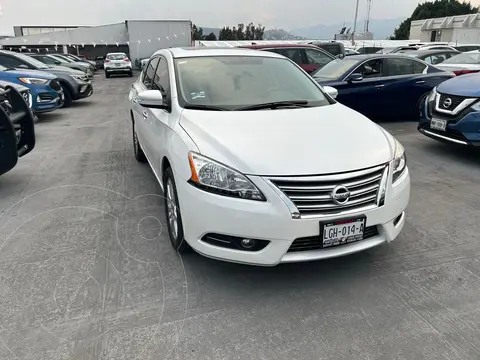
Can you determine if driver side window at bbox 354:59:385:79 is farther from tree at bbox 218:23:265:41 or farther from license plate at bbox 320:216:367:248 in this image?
tree at bbox 218:23:265:41

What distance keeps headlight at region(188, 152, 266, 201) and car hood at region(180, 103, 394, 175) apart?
47 millimetres

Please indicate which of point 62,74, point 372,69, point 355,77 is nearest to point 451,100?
point 355,77

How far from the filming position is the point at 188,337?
7.09ft

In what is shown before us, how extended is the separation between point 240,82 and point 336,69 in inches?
195

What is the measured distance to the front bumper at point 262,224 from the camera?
7.43 ft

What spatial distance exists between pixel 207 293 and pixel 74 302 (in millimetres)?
850

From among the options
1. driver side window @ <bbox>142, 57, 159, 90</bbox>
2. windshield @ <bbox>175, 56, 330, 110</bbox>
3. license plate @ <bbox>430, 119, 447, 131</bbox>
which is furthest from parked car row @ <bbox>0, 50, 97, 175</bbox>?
license plate @ <bbox>430, 119, 447, 131</bbox>

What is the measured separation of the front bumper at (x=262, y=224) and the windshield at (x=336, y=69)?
18.2 feet

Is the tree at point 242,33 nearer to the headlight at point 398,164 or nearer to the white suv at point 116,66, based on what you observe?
the white suv at point 116,66

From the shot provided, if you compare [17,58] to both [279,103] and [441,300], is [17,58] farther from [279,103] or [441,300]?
[441,300]

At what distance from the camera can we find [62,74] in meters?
10.6

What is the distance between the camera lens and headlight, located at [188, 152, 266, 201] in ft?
7.55

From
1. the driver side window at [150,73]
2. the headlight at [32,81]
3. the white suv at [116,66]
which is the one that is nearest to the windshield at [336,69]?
the driver side window at [150,73]

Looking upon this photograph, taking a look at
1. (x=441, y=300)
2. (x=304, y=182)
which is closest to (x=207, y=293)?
(x=304, y=182)
